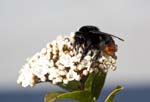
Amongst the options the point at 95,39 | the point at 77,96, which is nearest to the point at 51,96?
the point at 77,96

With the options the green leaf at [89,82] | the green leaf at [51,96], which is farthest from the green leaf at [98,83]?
the green leaf at [51,96]

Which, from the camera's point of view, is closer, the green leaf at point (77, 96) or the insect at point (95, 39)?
the green leaf at point (77, 96)

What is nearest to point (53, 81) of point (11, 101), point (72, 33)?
point (72, 33)

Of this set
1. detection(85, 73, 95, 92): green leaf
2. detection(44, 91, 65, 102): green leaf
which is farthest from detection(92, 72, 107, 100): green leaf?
detection(44, 91, 65, 102): green leaf

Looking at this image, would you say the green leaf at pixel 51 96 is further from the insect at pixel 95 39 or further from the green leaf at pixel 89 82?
the insect at pixel 95 39

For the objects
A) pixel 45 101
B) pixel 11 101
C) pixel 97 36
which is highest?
pixel 97 36

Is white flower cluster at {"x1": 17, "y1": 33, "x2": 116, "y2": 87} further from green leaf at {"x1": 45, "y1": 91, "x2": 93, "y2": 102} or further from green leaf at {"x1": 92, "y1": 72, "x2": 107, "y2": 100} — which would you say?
green leaf at {"x1": 92, "y1": 72, "x2": 107, "y2": 100}

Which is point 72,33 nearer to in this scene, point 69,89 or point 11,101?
point 69,89
